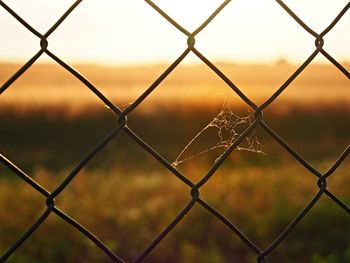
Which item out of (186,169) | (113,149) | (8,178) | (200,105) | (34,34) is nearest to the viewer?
(34,34)

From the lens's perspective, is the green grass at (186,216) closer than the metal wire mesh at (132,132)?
No

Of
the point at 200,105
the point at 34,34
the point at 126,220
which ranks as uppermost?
the point at 200,105

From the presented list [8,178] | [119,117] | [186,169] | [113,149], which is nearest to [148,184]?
[186,169]

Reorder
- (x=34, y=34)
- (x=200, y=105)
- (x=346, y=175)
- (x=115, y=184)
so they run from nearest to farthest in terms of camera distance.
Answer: (x=34, y=34)
(x=346, y=175)
(x=115, y=184)
(x=200, y=105)

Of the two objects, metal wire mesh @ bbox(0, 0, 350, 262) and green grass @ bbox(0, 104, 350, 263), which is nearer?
metal wire mesh @ bbox(0, 0, 350, 262)

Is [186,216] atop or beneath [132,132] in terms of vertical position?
atop

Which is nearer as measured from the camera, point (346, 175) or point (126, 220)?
point (126, 220)

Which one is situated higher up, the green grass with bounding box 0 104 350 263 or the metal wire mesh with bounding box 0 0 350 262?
the green grass with bounding box 0 104 350 263

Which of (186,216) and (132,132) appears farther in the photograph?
(186,216)

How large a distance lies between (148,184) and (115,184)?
247 millimetres

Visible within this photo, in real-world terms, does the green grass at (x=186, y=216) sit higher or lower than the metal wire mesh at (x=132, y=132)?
higher

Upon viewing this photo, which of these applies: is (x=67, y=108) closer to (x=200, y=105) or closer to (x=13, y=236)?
(x=200, y=105)

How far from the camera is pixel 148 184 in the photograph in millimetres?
4910

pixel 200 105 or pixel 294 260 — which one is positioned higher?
pixel 200 105
